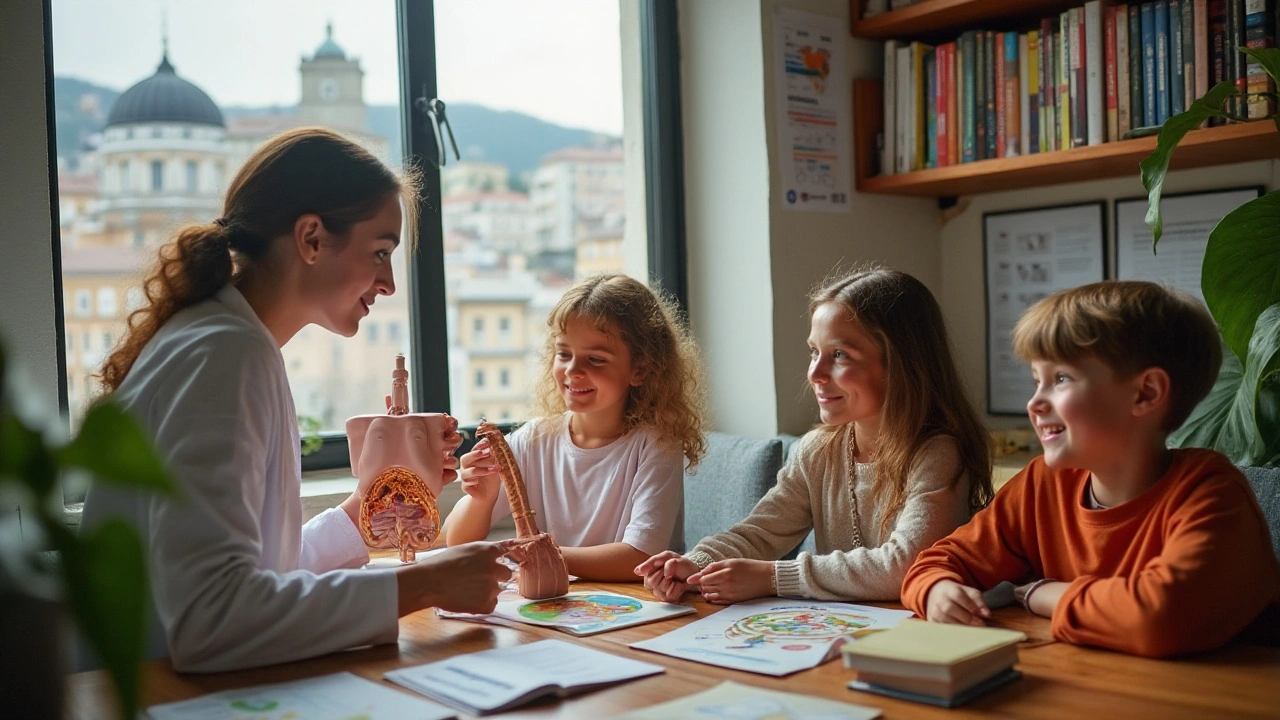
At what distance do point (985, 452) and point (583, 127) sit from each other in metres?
1.49

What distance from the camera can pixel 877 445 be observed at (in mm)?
1726

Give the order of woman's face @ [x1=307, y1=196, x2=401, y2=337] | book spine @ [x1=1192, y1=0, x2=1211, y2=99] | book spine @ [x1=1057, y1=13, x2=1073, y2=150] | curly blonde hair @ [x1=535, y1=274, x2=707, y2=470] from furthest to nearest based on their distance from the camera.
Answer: book spine @ [x1=1057, y1=13, x2=1073, y2=150]
book spine @ [x1=1192, y1=0, x2=1211, y2=99]
curly blonde hair @ [x1=535, y1=274, x2=707, y2=470]
woman's face @ [x1=307, y1=196, x2=401, y2=337]

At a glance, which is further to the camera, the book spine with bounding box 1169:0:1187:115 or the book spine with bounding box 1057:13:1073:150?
the book spine with bounding box 1057:13:1073:150

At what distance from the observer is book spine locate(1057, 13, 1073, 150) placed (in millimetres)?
2387

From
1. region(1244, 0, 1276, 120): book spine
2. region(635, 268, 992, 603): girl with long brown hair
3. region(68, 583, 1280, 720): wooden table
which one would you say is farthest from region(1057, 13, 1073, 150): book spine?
region(68, 583, 1280, 720): wooden table

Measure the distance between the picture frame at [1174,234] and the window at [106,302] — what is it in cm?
212

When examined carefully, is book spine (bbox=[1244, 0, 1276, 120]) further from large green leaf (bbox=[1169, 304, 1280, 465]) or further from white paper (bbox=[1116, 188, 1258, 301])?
large green leaf (bbox=[1169, 304, 1280, 465])

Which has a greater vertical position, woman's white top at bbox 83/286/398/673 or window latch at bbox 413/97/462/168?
window latch at bbox 413/97/462/168

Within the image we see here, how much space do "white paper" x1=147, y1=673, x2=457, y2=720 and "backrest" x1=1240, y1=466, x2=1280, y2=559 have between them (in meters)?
1.15

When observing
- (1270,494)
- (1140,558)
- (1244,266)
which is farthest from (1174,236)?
(1140,558)

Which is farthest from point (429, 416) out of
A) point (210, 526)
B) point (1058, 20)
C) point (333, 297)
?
point (1058, 20)

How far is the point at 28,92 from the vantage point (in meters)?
1.88

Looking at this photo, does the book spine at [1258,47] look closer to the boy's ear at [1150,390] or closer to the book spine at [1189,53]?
the book spine at [1189,53]

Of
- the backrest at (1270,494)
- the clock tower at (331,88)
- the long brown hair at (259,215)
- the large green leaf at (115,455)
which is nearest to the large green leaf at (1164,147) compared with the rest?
the backrest at (1270,494)
